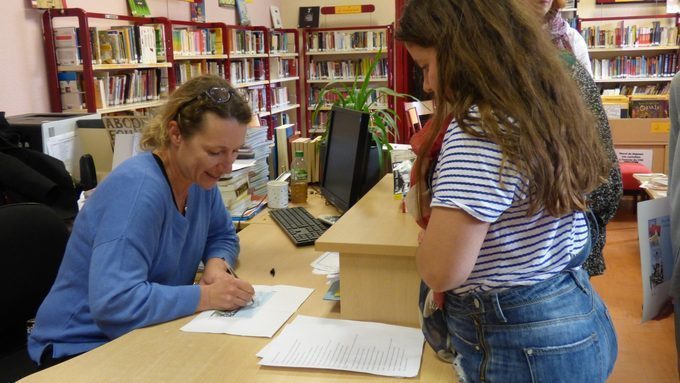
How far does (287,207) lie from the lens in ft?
8.48

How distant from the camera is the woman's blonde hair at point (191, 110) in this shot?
1.57m

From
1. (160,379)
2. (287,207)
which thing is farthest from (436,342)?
(287,207)

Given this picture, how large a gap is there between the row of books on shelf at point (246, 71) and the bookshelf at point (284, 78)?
0.15 m

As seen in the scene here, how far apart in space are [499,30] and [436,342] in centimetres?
58

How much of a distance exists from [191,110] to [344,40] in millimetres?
6451

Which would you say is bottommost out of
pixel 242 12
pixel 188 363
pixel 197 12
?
pixel 188 363

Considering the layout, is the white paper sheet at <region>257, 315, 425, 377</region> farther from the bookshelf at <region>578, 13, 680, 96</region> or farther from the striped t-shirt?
the bookshelf at <region>578, 13, 680, 96</region>

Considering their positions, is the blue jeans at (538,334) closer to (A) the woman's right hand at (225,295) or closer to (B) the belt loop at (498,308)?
(B) the belt loop at (498,308)

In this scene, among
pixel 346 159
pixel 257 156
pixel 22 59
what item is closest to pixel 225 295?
pixel 346 159

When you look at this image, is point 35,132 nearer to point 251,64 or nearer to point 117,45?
point 117,45

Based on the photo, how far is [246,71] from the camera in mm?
6805

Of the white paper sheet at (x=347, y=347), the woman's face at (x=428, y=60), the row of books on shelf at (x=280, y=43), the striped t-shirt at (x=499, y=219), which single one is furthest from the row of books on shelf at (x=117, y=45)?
the striped t-shirt at (x=499, y=219)

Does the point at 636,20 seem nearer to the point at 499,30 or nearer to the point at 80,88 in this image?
the point at 80,88

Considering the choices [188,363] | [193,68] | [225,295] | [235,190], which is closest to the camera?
[188,363]
